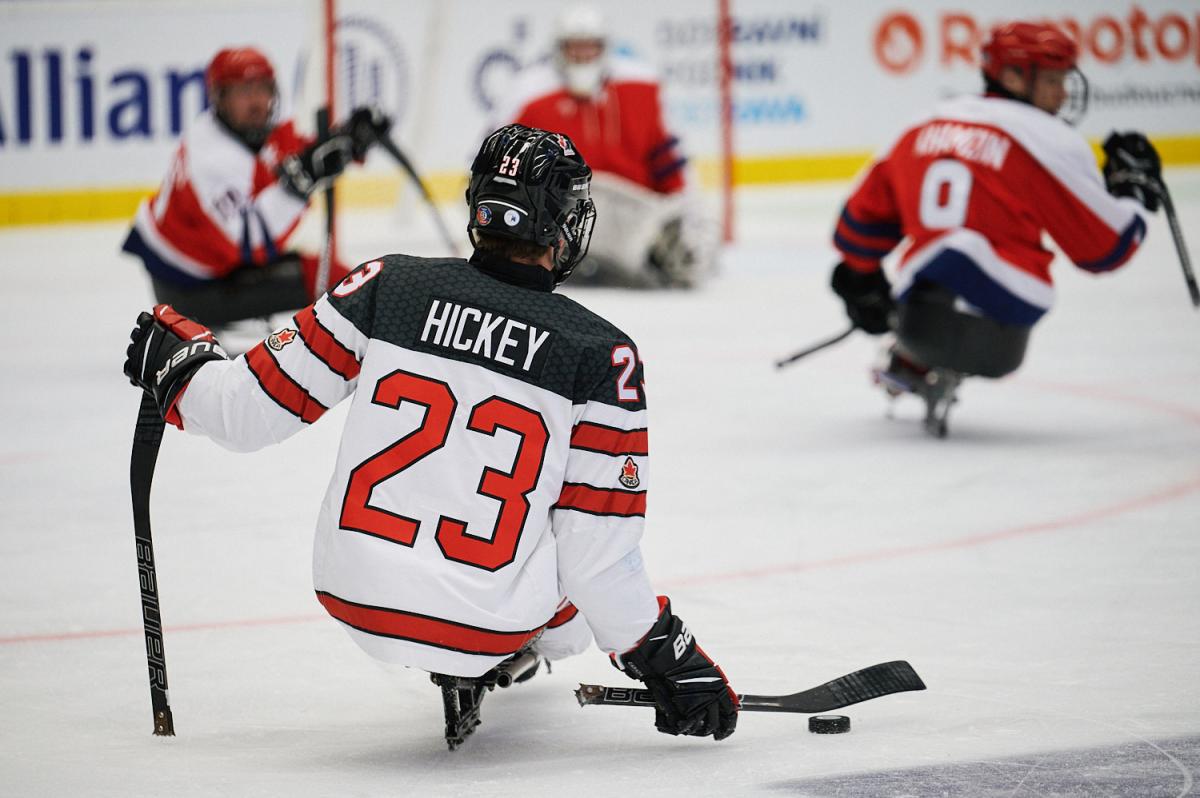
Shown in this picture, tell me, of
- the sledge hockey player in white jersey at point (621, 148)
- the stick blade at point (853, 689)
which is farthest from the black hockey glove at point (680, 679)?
the sledge hockey player in white jersey at point (621, 148)

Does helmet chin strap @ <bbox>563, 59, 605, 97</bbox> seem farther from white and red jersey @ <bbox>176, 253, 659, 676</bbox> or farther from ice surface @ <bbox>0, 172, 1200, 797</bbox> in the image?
white and red jersey @ <bbox>176, 253, 659, 676</bbox>

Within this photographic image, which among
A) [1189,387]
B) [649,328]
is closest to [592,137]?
[649,328]

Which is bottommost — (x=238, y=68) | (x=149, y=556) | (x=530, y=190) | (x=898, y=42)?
(x=149, y=556)

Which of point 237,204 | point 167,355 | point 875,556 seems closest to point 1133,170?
point 875,556

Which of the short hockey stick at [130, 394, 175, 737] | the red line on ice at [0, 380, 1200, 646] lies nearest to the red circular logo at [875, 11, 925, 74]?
the red line on ice at [0, 380, 1200, 646]

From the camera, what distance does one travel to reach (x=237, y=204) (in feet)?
21.2

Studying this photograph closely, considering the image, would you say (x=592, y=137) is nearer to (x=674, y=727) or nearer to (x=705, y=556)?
(x=705, y=556)

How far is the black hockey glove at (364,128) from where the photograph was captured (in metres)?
6.57

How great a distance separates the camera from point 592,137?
29.0 feet

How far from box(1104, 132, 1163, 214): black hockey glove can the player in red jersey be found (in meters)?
2.64

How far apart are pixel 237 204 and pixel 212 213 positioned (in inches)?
3.6

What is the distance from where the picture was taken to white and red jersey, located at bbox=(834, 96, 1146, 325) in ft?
16.6

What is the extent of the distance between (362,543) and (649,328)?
519 cm

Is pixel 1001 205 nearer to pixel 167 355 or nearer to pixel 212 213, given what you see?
pixel 212 213
